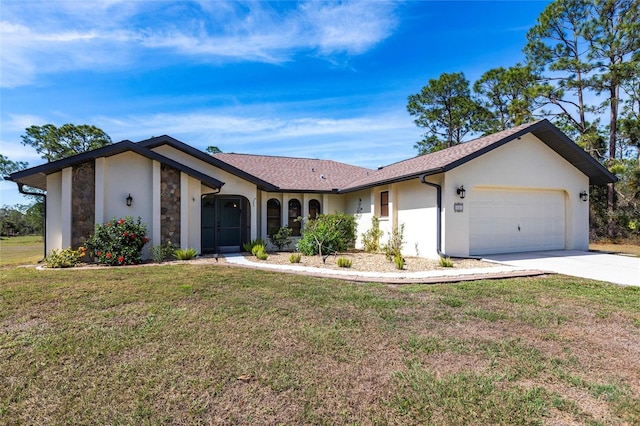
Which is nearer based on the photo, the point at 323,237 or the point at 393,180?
the point at 323,237

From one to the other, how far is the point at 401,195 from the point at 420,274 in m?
5.97

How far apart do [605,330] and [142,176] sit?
1322 centimetres

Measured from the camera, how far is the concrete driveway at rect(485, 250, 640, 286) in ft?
26.8

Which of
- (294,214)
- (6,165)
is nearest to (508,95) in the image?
(294,214)

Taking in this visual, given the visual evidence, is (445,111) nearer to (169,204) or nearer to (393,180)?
(393,180)

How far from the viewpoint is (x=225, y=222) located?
14.9 m

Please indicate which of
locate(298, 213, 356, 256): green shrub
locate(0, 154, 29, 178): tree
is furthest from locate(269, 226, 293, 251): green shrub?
locate(0, 154, 29, 178): tree

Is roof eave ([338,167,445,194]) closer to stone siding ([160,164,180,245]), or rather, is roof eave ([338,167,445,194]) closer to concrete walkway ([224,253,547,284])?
concrete walkway ([224,253,547,284])

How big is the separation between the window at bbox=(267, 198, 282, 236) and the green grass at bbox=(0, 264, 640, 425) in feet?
32.4

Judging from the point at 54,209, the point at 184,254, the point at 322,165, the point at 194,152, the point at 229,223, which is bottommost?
the point at 184,254

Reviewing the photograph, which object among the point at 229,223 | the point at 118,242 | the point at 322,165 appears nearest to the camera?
the point at 118,242

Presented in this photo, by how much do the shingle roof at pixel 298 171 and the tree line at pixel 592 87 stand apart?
1365 cm

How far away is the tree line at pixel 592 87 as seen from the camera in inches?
705

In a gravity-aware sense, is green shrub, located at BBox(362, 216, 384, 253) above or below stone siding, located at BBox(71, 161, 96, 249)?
below
